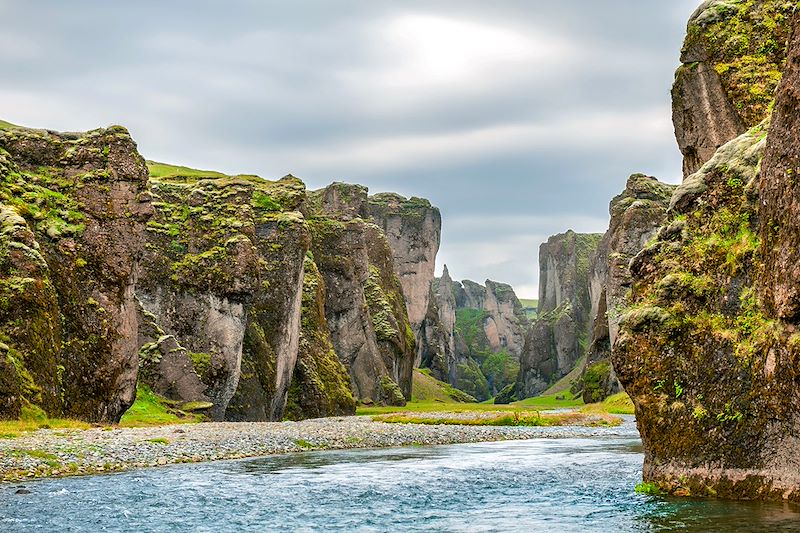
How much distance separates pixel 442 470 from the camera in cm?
3594

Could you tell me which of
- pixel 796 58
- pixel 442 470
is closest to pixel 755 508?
pixel 796 58

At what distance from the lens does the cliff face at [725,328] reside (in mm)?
22109

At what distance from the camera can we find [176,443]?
42.7m

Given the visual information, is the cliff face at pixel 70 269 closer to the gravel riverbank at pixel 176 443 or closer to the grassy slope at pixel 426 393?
the gravel riverbank at pixel 176 443

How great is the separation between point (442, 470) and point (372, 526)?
15.2 metres

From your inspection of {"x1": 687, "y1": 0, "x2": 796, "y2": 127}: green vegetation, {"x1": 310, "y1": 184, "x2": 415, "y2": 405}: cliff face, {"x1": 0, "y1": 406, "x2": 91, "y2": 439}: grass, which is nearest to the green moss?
Result: {"x1": 310, "y1": 184, "x2": 415, "y2": 405}: cliff face

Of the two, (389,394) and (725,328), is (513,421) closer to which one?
(389,394)

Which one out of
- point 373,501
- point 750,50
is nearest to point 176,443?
point 373,501

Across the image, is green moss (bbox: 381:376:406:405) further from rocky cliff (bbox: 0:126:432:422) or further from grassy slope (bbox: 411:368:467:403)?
grassy slope (bbox: 411:368:467:403)

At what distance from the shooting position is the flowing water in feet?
68.0

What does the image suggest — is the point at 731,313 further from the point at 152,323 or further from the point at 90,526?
the point at 152,323

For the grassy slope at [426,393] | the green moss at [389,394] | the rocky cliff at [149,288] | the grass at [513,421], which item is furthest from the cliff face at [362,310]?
the grass at [513,421]

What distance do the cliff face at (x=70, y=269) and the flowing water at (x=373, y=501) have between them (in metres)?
15.7

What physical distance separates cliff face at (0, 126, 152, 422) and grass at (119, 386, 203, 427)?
3991mm
